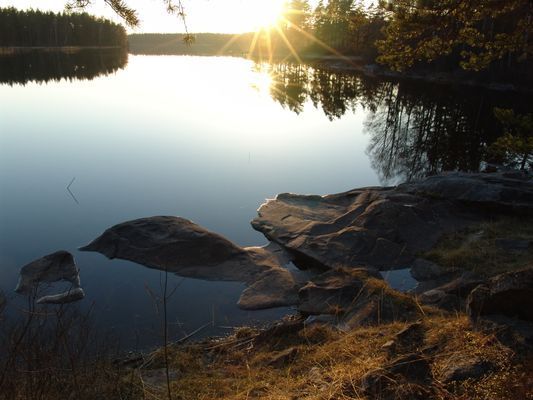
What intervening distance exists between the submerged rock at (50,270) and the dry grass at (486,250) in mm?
9055

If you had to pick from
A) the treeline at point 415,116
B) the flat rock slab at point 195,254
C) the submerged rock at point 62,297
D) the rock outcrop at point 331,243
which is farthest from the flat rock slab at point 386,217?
the submerged rock at point 62,297

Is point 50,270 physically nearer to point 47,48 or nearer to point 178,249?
point 178,249

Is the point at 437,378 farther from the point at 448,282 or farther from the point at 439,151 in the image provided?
the point at 439,151

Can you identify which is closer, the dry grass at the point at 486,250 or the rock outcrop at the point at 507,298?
the rock outcrop at the point at 507,298

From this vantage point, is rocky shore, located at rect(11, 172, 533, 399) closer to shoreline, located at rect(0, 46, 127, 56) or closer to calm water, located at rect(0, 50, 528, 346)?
calm water, located at rect(0, 50, 528, 346)

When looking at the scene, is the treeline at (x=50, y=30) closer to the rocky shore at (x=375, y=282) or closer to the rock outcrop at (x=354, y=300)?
the rocky shore at (x=375, y=282)

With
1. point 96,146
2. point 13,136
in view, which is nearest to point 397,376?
point 96,146

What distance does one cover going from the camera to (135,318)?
9734 millimetres

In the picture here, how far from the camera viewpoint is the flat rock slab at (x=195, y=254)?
11.6 meters

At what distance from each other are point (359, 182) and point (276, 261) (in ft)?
32.3

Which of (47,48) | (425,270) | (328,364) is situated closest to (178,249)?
(425,270)

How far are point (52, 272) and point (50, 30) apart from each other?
13223cm

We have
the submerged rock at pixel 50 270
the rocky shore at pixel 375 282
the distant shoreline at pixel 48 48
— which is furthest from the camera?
the distant shoreline at pixel 48 48

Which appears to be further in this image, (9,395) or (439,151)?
(439,151)
